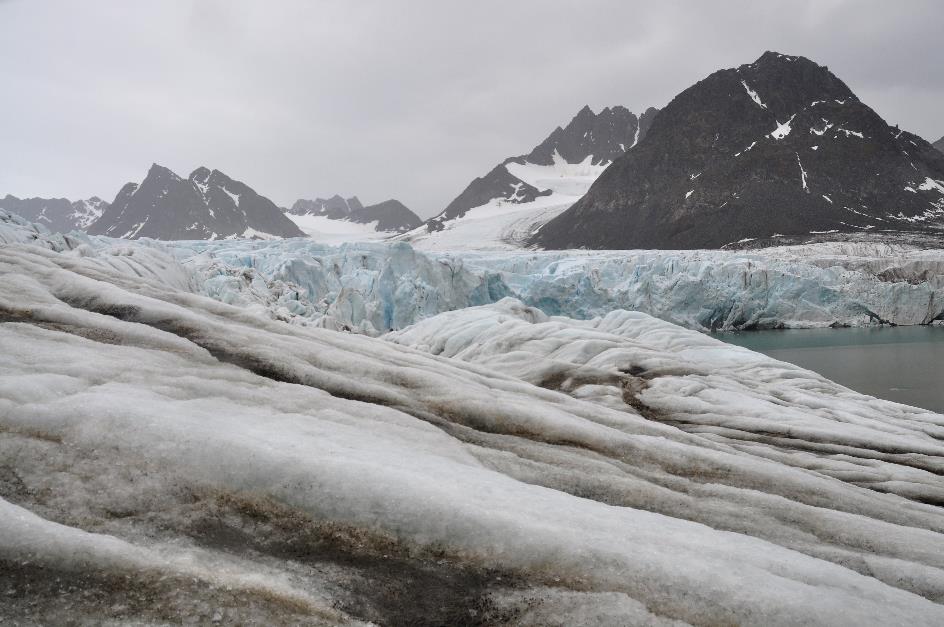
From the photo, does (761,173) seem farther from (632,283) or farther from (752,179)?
(632,283)

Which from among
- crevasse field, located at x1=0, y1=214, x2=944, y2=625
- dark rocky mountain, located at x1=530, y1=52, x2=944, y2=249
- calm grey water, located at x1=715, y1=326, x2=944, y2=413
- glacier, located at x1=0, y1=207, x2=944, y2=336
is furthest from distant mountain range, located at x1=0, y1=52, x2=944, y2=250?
crevasse field, located at x1=0, y1=214, x2=944, y2=625

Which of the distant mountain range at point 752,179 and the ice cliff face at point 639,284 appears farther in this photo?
the distant mountain range at point 752,179

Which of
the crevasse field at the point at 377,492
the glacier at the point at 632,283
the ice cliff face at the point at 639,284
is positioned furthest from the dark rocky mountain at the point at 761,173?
the crevasse field at the point at 377,492

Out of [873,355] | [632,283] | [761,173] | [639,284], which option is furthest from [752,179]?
[873,355]

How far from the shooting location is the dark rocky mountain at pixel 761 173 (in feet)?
364

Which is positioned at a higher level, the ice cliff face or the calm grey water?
the ice cliff face

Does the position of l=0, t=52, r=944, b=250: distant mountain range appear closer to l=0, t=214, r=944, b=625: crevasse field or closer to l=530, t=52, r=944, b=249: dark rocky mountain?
l=530, t=52, r=944, b=249: dark rocky mountain

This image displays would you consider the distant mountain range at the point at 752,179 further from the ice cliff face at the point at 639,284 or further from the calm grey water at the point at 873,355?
the calm grey water at the point at 873,355

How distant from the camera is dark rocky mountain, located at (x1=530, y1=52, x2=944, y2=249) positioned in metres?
111

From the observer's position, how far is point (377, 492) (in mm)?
3791

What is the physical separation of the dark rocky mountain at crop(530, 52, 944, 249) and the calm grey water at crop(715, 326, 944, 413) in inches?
2047

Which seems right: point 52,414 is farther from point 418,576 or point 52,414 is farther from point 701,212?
point 701,212

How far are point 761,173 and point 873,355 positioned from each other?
110 metres

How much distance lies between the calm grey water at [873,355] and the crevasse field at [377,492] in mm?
18488
